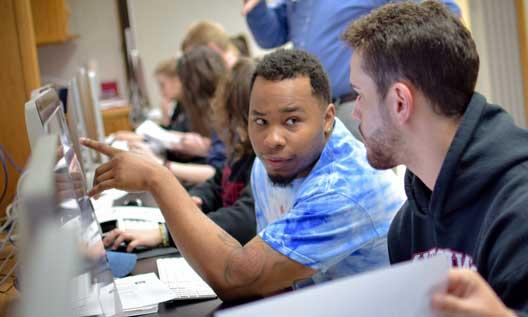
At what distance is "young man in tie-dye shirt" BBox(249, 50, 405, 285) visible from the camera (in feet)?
4.73

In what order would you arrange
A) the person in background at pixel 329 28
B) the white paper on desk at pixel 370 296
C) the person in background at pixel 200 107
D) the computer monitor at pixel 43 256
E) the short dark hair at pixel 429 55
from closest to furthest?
the computer monitor at pixel 43 256 < the white paper on desk at pixel 370 296 < the short dark hair at pixel 429 55 < the person in background at pixel 329 28 < the person in background at pixel 200 107

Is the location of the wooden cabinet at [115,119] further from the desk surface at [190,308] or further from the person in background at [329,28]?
the desk surface at [190,308]

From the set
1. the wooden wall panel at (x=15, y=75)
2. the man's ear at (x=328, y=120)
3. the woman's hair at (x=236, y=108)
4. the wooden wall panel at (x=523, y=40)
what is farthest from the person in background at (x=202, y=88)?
the wooden wall panel at (x=523, y=40)

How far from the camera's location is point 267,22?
113 inches

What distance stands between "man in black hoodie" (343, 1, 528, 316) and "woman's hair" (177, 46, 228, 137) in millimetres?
2087

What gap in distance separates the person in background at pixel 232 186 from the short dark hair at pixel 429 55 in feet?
3.13

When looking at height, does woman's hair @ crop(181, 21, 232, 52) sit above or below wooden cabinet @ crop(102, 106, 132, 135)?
above

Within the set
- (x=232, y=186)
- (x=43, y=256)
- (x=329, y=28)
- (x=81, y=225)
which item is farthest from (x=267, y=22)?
(x=43, y=256)

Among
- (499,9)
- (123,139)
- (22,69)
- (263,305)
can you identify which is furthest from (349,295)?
(499,9)

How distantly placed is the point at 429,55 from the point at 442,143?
5.6 inches

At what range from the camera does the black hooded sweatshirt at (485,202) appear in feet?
3.14

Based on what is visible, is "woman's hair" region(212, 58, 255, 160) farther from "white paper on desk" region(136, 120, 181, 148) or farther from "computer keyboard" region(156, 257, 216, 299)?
"white paper on desk" region(136, 120, 181, 148)

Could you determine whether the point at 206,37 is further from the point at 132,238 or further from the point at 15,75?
the point at 132,238

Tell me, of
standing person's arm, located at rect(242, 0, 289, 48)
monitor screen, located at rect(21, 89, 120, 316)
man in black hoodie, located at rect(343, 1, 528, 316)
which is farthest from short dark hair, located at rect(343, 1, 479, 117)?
standing person's arm, located at rect(242, 0, 289, 48)
